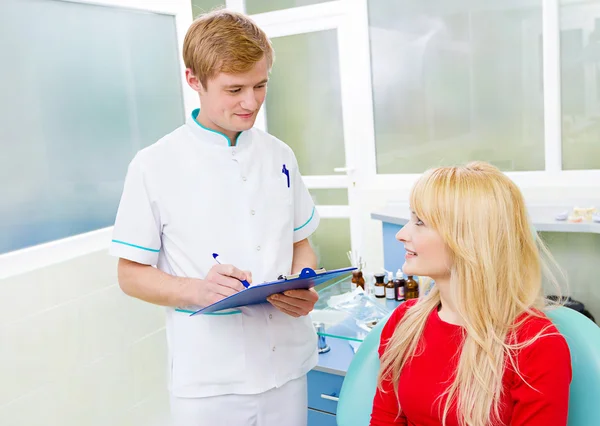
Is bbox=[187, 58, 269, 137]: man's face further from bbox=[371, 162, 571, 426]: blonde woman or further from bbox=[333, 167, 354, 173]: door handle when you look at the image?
bbox=[333, 167, 354, 173]: door handle

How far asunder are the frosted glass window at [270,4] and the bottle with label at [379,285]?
2.16 metres

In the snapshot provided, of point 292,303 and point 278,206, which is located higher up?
point 278,206

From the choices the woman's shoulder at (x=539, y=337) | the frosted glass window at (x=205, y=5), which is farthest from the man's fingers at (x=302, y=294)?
the frosted glass window at (x=205, y=5)

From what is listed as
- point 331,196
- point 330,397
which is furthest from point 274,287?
point 331,196

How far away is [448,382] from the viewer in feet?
4.00

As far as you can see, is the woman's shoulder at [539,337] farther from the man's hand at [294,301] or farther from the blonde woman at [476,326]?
the man's hand at [294,301]

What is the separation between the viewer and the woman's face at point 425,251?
126 cm

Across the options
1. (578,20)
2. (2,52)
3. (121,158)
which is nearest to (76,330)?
(121,158)

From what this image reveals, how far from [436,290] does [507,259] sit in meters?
0.21

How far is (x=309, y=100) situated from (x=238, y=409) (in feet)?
9.60

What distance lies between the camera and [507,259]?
1220 mm

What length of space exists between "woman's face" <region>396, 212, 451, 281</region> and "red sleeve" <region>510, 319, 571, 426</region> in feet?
0.77

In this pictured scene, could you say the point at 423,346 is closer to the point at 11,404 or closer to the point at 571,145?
the point at 11,404

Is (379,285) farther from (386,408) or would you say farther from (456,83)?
(456,83)
